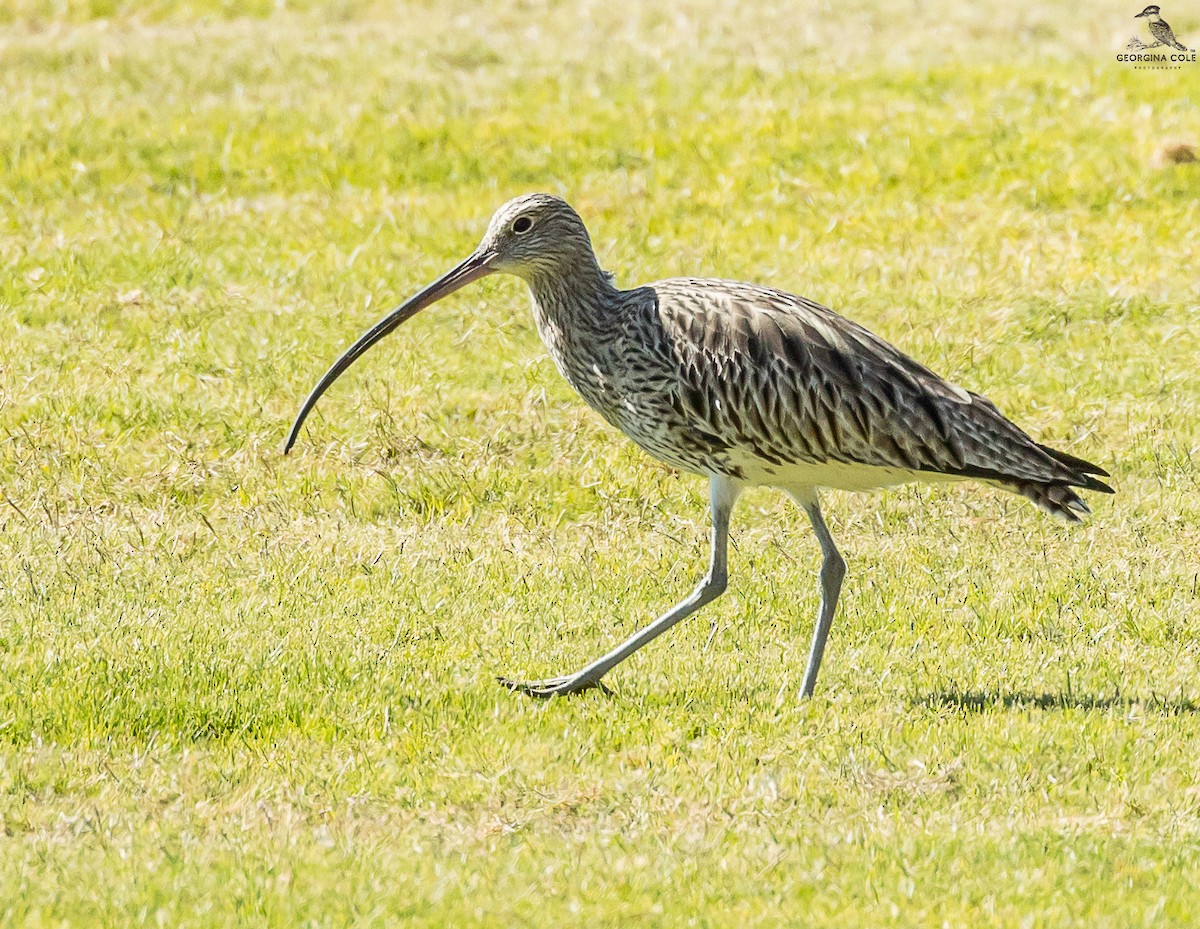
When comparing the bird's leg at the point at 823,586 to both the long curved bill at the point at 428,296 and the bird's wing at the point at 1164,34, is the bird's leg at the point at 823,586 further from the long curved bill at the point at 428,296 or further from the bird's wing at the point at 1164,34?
the bird's wing at the point at 1164,34

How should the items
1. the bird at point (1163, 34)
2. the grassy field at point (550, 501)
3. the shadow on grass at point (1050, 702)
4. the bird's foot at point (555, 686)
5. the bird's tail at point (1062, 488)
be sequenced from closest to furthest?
the grassy field at point (550, 501) < the shadow on grass at point (1050, 702) < the bird's foot at point (555, 686) < the bird's tail at point (1062, 488) < the bird at point (1163, 34)

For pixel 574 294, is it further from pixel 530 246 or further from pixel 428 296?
pixel 428 296

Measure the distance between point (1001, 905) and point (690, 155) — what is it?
36.5 ft

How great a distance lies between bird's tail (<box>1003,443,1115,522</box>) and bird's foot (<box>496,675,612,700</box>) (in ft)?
6.28

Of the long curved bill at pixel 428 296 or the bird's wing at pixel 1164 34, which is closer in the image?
the long curved bill at pixel 428 296

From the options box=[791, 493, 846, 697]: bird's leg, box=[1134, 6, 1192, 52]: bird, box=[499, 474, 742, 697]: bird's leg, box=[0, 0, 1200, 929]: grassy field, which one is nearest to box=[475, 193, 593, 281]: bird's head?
box=[499, 474, 742, 697]: bird's leg

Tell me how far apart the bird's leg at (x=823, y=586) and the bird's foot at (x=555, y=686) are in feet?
2.76

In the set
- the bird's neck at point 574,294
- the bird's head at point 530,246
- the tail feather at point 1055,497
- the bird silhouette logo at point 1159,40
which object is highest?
the bird's head at point 530,246

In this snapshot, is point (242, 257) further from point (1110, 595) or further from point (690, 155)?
point (1110, 595)

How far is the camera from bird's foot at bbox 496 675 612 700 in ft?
26.6

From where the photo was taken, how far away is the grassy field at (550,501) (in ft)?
21.5

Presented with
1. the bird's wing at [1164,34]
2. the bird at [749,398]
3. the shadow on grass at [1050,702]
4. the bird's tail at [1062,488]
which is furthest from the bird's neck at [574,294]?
the bird's wing at [1164,34]

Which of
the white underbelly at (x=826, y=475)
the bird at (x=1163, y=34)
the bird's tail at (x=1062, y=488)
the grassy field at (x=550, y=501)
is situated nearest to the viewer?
the grassy field at (x=550, y=501)

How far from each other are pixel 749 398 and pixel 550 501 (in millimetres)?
2750
